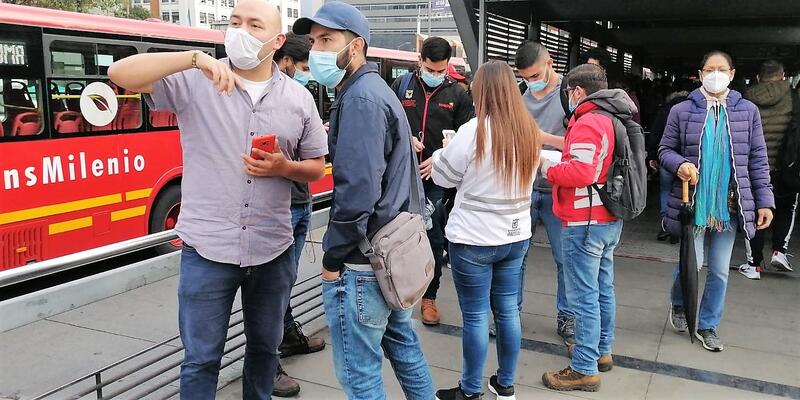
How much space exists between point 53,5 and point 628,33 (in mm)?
19329

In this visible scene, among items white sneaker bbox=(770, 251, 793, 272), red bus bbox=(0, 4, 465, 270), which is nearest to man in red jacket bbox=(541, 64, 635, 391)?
red bus bbox=(0, 4, 465, 270)

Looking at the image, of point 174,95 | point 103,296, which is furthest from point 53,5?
point 174,95

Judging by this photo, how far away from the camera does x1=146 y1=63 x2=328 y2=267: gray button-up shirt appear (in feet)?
8.07

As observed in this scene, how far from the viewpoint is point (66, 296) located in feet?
14.9

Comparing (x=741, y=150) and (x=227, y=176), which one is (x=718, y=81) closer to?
Answer: (x=741, y=150)

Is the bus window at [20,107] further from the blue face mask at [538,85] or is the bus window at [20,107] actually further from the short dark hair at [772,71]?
the short dark hair at [772,71]

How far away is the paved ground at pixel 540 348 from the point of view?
3607 millimetres

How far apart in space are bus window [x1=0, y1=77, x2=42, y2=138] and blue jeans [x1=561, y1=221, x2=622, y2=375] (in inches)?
196

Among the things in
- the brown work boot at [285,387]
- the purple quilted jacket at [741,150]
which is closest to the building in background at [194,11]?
the purple quilted jacket at [741,150]

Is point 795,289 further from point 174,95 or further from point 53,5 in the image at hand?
point 53,5

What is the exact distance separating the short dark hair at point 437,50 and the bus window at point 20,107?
3.87 meters

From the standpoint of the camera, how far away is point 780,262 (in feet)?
19.5

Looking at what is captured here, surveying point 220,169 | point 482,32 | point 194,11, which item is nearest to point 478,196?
point 220,169

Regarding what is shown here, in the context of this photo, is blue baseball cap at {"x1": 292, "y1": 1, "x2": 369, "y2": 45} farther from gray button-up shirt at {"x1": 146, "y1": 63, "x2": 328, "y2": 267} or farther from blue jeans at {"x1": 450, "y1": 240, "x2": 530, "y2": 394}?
blue jeans at {"x1": 450, "y1": 240, "x2": 530, "y2": 394}
